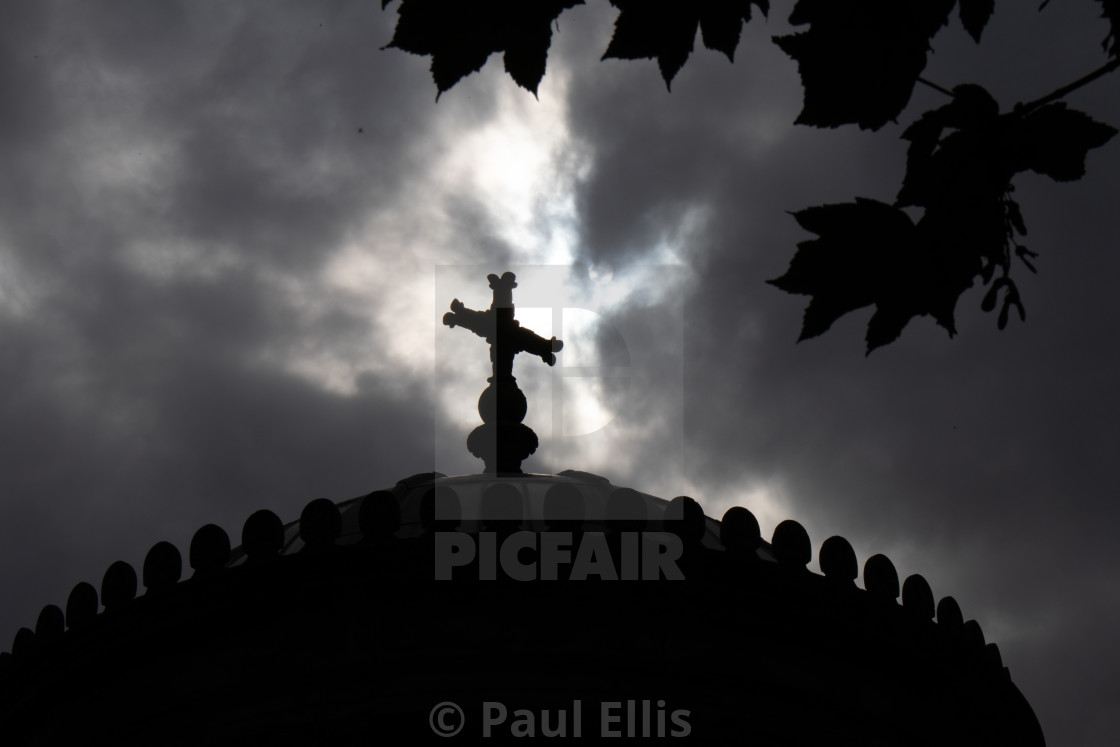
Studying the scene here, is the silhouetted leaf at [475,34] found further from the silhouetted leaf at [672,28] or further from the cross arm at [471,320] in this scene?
the cross arm at [471,320]

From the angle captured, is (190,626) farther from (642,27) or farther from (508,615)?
(642,27)

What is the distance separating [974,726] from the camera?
13031mm

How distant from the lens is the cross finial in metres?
16.6

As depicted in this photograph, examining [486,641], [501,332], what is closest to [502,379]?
[501,332]

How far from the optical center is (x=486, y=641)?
11.4 meters

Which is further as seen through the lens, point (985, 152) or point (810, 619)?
point (810, 619)

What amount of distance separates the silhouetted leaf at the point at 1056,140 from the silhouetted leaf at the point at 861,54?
1.45 feet

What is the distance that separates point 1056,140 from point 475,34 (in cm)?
217

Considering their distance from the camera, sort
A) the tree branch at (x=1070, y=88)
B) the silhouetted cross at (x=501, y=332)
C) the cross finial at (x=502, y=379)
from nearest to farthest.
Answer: the tree branch at (x=1070, y=88) → the cross finial at (x=502, y=379) → the silhouetted cross at (x=501, y=332)

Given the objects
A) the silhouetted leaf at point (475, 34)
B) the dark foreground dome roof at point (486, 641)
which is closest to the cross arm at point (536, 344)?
the dark foreground dome roof at point (486, 641)

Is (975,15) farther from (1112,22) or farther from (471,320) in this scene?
(471,320)

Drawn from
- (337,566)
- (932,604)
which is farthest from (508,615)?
(932,604)

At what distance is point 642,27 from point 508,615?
8507mm

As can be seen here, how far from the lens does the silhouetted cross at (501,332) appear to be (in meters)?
17.1
